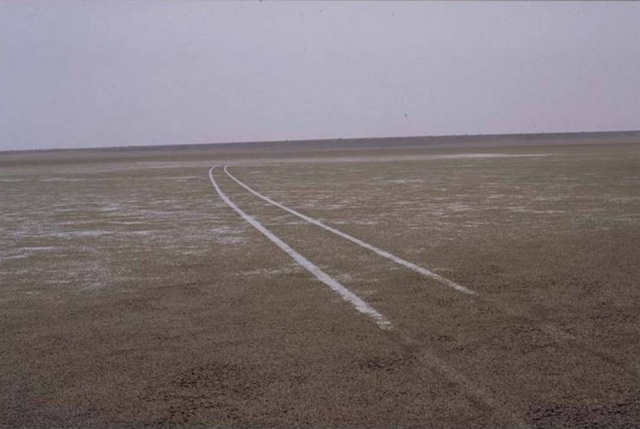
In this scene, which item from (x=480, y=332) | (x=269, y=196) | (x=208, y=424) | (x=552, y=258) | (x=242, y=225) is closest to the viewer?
(x=208, y=424)

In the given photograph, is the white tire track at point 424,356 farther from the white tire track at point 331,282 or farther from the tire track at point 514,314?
the tire track at point 514,314

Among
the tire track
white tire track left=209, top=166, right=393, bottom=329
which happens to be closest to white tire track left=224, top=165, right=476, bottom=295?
the tire track

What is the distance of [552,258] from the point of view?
860cm

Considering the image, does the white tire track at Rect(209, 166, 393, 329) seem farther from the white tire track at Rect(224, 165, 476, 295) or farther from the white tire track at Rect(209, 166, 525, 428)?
the white tire track at Rect(224, 165, 476, 295)

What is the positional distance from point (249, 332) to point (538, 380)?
7.03ft

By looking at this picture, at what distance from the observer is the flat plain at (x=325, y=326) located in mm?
4102

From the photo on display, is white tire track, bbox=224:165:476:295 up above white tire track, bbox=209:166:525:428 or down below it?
below

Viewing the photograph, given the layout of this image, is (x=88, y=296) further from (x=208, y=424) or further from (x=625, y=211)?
(x=625, y=211)

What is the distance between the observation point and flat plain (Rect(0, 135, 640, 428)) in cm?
410

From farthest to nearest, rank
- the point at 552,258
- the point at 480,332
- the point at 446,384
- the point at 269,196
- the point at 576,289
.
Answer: the point at 269,196 → the point at 552,258 → the point at 576,289 → the point at 480,332 → the point at 446,384

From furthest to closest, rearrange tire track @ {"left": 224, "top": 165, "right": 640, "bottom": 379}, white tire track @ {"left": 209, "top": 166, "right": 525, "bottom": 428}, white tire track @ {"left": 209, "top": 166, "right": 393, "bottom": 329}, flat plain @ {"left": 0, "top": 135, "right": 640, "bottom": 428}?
white tire track @ {"left": 209, "top": 166, "right": 393, "bottom": 329} → tire track @ {"left": 224, "top": 165, "right": 640, "bottom": 379} → flat plain @ {"left": 0, "top": 135, "right": 640, "bottom": 428} → white tire track @ {"left": 209, "top": 166, "right": 525, "bottom": 428}

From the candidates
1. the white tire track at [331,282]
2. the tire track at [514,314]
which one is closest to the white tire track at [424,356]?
the white tire track at [331,282]

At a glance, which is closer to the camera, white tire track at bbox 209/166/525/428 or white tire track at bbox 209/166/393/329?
white tire track at bbox 209/166/525/428

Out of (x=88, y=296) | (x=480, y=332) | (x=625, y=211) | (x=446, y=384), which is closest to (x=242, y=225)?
(x=88, y=296)
